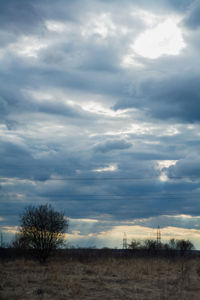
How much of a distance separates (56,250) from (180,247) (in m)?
81.6

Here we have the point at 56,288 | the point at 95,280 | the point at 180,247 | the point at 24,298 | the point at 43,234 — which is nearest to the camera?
the point at 24,298

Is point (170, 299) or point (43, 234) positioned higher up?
point (43, 234)

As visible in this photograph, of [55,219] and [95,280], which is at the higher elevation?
[55,219]

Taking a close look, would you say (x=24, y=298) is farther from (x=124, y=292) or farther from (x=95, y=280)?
(x=95, y=280)

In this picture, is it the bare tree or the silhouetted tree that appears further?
the silhouetted tree

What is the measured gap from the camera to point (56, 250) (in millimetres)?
52344

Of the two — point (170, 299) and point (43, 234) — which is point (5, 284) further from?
point (43, 234)

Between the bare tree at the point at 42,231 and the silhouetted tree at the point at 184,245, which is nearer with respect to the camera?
the bare tree at the point at 42,231

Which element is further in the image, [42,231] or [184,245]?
[184,245]

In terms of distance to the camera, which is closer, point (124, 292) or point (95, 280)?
point (124, 292)

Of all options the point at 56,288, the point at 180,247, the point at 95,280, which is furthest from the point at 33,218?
the point at 180,247

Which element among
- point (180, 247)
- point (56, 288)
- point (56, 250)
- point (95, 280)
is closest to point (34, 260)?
point (56, 250)

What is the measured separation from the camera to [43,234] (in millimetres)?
50688

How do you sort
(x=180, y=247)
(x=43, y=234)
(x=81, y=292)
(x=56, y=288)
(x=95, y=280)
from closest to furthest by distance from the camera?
(x=81, y=292), (x=56, y=288), (x=95, y=280), (x=43, y=234), (x=180, y=247)
